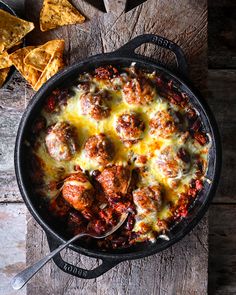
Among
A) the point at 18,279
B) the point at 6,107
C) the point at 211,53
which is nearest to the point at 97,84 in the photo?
the point at 6,107

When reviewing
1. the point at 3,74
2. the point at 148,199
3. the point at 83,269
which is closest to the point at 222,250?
the point at 148,199

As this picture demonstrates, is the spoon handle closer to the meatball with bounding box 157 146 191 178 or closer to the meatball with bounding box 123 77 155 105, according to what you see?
the meatball with bounding box 157 146 191 178

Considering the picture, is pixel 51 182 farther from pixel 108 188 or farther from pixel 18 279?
pixel 18 279

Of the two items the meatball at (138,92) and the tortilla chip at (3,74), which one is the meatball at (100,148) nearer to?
the meatball at (138,92)

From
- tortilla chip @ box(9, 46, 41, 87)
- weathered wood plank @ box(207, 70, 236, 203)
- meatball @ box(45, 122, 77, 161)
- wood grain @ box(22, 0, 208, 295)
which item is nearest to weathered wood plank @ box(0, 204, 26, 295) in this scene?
wood grain @ box(22, 0, 208, 295)

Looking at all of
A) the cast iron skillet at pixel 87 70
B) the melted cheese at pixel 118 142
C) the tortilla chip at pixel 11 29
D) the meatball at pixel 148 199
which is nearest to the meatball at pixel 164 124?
the melted cheese at pixel 118 142
